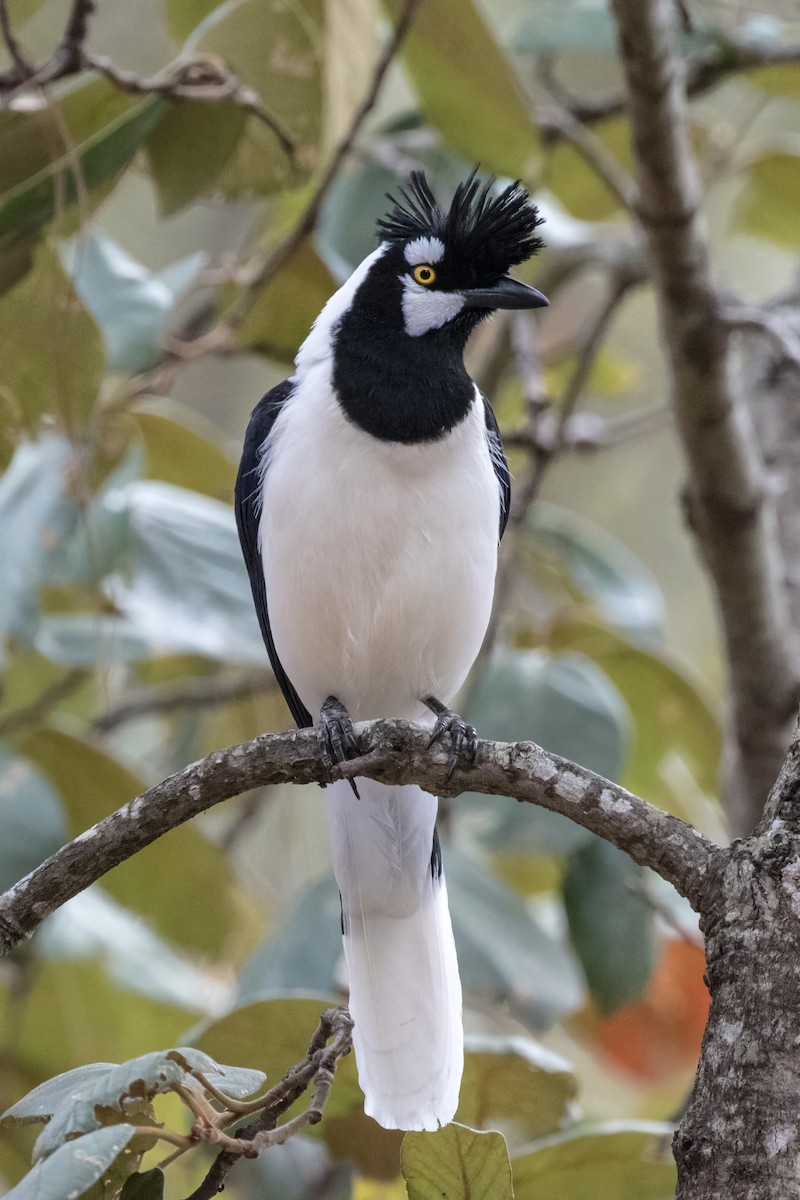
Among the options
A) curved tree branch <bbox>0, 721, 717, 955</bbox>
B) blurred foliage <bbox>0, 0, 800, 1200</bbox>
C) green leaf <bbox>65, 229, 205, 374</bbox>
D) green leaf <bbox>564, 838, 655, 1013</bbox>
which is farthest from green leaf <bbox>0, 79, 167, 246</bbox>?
green leaf <bbox>564, 838, 655, 1013</bbox>

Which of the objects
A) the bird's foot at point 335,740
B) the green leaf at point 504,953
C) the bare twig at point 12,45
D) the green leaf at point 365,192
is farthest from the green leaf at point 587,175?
the bird's foot at point 335,740

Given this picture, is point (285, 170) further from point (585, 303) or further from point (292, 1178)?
point (585, 303)

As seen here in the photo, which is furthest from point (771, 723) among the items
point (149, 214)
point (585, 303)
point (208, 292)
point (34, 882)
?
point (149, 214)

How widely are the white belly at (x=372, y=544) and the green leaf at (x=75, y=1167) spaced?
4.48ft

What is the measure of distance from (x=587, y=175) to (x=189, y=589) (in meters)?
2.10

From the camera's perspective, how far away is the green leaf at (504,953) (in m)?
3.08

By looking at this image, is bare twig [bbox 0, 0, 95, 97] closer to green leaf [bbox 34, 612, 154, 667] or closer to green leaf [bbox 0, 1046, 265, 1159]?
green leaf [bbox 34, 612, 154, 667]

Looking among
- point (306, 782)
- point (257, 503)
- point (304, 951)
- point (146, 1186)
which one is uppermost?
point (257, 503)

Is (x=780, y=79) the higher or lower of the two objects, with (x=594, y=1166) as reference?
higher

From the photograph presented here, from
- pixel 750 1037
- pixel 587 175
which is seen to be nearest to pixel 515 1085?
pixel 750 1037

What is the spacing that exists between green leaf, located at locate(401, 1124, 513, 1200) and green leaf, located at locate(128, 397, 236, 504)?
2.06m

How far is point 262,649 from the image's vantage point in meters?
3.15

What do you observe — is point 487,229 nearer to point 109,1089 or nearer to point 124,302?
point 124,302

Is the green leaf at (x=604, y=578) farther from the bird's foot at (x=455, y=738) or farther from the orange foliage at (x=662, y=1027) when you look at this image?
the bird's foot at (x=455, y=738)
